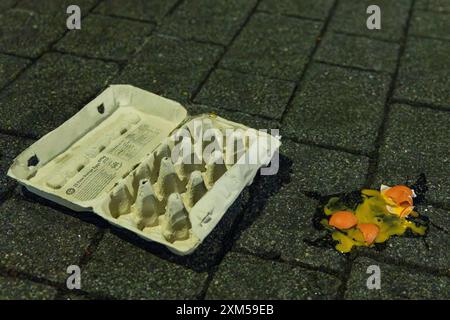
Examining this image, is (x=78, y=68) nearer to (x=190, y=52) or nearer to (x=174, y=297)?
(x=190, y=52)

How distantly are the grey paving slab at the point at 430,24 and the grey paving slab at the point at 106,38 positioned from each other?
2286mm

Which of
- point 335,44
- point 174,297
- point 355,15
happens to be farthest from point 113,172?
point 355,15

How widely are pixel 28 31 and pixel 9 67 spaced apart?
0.52 m

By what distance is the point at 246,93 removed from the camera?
3965 mm

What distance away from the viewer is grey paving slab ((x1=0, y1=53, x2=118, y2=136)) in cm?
367

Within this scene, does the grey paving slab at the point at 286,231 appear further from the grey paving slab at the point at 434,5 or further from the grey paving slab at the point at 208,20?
the grey paving slab at the point at 434,5

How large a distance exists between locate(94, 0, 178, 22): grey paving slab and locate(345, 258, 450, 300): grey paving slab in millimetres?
2962

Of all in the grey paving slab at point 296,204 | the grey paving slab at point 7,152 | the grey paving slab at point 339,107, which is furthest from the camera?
the grey paving slab at point 339,107

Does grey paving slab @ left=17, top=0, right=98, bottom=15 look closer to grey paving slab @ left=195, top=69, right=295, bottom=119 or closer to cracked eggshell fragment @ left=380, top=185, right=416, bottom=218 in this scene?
grey paving slab @ left=195, top=69, right=295, bottom=119

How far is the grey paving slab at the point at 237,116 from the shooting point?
3.69 meters

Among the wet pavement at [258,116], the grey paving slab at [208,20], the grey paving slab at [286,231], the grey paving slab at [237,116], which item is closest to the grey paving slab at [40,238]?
the wet pavement at [258,116]

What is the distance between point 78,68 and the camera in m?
4.18

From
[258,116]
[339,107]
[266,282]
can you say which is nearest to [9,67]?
[258,116]

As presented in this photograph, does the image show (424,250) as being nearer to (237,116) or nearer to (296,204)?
(296,204)
